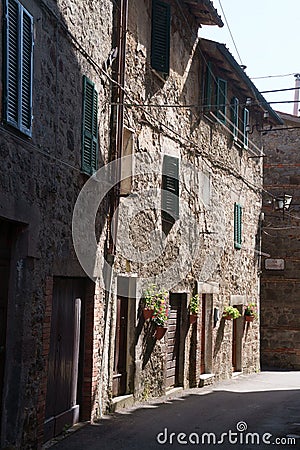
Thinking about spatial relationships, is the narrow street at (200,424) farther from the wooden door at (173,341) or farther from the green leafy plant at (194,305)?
the green leafy plant at (194,305)

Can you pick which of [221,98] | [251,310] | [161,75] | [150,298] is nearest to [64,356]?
[150,298]

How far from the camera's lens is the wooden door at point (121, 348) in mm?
10367

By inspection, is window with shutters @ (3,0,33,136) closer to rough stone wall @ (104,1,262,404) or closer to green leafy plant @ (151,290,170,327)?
rough stone wall @ (104,1,262,404)

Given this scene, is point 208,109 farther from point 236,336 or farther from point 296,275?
point 296,275

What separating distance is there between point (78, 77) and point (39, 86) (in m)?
1.33

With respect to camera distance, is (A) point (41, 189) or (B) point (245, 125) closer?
(A) point (41, 189)

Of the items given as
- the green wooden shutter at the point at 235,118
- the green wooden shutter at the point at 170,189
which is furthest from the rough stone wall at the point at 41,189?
the green wooden shutter at the point at 235,118

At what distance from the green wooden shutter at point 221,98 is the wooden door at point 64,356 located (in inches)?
281

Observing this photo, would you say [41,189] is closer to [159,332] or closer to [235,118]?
[159,332]

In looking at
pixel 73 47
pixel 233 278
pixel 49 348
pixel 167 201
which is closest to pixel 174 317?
pixel 167 201

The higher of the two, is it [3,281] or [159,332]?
[3,281]

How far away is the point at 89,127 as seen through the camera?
8.84 metres

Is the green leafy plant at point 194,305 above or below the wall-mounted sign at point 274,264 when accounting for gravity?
below

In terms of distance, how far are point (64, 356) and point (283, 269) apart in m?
13.8
